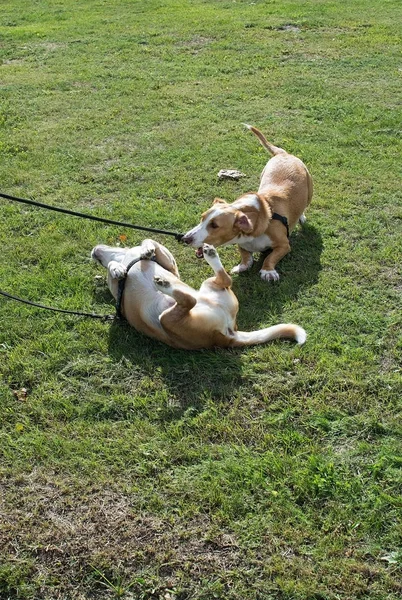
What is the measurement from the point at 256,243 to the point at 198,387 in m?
1.89

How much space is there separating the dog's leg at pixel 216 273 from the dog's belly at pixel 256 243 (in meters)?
0.66

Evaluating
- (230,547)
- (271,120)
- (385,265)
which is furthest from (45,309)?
(271,120)

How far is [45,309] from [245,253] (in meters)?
1.85

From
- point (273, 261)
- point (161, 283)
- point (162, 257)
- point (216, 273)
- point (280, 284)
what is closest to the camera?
point (161, 283)

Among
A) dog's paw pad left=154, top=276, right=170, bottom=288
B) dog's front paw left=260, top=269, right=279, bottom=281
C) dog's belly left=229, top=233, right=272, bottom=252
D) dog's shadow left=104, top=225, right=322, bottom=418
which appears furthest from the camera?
dog's belly left=229, top=233, right=272, bottom=252

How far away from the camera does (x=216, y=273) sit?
4641 millimetres

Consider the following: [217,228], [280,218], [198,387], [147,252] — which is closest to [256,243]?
[280,218]

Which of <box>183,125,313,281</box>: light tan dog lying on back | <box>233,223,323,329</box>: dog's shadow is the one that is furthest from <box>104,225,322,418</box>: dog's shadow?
<box>183,125,313,281</box>: light tan dog lying on back

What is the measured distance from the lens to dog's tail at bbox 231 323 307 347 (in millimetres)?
4328

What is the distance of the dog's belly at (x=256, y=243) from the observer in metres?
5.36

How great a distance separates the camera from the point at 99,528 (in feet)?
10.1

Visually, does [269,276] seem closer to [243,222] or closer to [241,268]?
[241,268]

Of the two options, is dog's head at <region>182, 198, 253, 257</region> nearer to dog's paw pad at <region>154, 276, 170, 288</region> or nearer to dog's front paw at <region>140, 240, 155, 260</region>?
dog's front paw at <region>140, 240, 155, 260</region>

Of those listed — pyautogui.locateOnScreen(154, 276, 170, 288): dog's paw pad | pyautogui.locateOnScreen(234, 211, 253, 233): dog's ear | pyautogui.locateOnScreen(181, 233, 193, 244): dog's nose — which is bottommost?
pyautogui.locateOnScreen(181, 233, 193, 244): dog's nose
